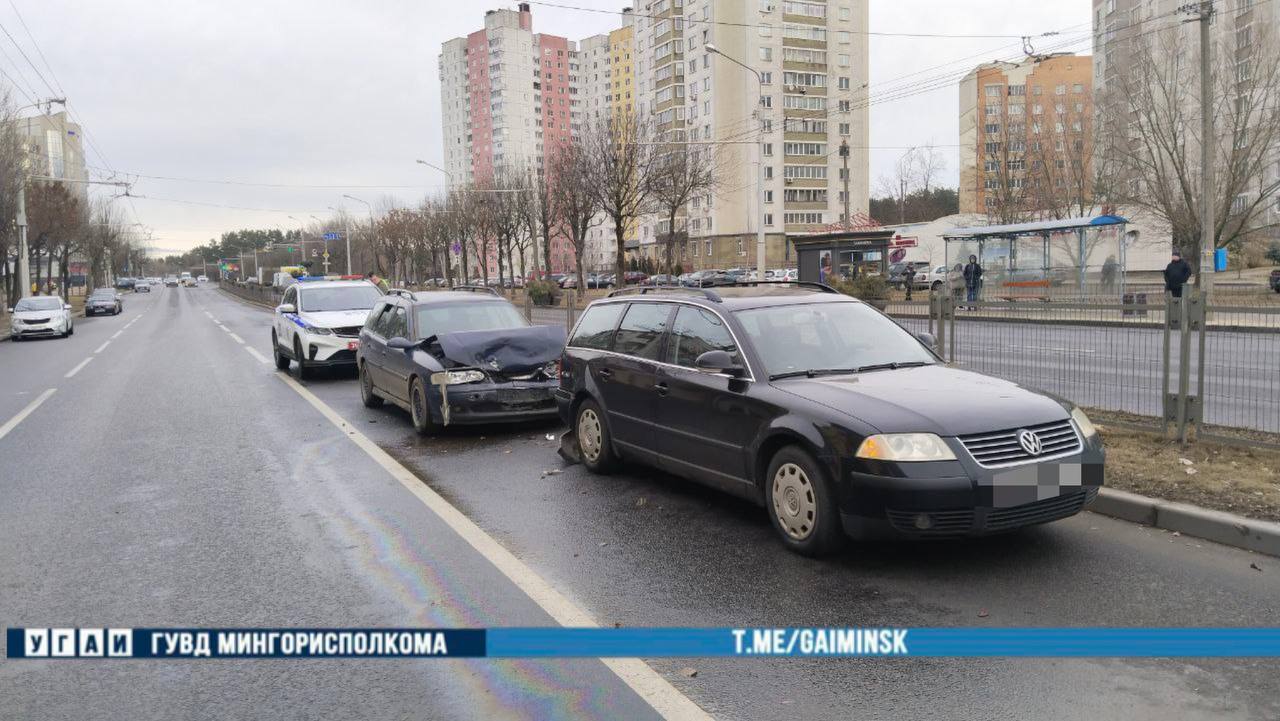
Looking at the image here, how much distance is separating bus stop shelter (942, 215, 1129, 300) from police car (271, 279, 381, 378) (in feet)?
61.4

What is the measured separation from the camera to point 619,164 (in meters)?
45.2

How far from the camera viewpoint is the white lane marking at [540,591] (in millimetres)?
3652

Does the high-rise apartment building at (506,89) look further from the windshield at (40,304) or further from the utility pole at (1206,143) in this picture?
the utility pole at (1206,143)

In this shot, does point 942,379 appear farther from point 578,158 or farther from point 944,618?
point 578,158

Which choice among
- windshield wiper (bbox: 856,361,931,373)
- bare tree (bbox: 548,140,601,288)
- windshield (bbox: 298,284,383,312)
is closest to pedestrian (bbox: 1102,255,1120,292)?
windshield (bbox: 298,284,383,312)

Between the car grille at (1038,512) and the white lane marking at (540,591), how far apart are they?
2.19m

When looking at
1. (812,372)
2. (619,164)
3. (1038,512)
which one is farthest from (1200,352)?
(619,164)

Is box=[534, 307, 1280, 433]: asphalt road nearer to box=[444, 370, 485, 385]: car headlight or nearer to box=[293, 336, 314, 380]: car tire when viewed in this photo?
box=[444, 370, 485, 385]: car headlight

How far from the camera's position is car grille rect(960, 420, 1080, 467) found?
16.5 ft

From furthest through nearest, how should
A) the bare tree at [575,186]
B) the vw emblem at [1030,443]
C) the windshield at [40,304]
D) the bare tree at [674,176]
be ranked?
1. the bare tree at [575,186]
2. the bare tree at [674,176]
3. the windshield at [40,304]
4. the vw emblem at [1030,443]

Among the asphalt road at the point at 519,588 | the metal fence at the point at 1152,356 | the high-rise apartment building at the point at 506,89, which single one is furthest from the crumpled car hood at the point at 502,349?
the high-rise apartment building at the point at 506,89

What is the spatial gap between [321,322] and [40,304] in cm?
2299

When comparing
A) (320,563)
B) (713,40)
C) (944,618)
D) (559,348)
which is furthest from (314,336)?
(713,40)

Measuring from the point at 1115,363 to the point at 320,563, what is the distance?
6.82 meters
